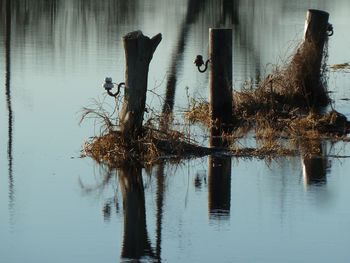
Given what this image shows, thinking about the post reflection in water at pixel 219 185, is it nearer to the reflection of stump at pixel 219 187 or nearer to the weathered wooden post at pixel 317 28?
the reflection of stump at pixel 219 187

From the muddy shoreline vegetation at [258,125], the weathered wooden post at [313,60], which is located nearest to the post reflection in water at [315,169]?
the muddy shoreline vegetation at [258,125]

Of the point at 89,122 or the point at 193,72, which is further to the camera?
the point at 193,72

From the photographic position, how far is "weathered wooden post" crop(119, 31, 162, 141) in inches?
536

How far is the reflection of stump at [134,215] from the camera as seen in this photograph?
9.64m

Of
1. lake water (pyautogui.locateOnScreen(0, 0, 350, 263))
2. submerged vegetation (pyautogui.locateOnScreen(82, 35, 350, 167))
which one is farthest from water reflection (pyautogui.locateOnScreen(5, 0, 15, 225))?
submerged vegetation (pyautogui.locateOnScreen(82, 35, 350, 167))

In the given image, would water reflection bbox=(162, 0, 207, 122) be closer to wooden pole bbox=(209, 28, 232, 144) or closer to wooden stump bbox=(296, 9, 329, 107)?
wooden pole bbox=(209, 28, 232, 144)

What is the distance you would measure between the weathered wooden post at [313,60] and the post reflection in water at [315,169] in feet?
11.4

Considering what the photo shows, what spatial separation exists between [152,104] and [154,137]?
4211 millimetres

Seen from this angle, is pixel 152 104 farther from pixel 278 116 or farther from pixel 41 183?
pixel 41 183

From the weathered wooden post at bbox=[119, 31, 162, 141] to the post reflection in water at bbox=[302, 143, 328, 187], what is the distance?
1810mm

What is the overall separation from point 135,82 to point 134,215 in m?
3.05

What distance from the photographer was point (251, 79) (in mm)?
20078

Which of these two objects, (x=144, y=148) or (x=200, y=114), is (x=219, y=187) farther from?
(x=200, y=114)

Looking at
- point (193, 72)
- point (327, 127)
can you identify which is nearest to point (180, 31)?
point (193, 72)
